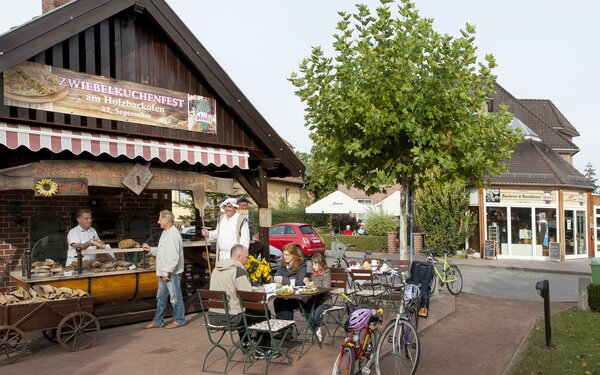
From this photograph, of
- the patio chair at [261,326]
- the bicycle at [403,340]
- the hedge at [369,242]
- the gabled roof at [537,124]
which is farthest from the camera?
the gabled roof at [537,124]

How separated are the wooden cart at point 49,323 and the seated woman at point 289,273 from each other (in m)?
2.59

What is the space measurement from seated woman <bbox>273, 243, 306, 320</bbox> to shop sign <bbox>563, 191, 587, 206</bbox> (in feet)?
65.0

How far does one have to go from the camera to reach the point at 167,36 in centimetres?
980

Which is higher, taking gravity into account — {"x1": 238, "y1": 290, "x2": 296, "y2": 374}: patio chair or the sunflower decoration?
the sunflower decoration

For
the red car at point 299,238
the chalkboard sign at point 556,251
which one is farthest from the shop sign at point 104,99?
the chalkboard sign at point 556,251

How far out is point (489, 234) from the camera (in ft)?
81.1

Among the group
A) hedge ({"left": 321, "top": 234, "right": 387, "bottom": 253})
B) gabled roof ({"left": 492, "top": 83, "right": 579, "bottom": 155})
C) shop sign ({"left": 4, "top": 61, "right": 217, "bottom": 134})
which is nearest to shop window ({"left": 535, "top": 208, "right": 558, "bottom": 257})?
gabled roof ({"left": 492, "top": 83, "right": 579, "bottom": 155})

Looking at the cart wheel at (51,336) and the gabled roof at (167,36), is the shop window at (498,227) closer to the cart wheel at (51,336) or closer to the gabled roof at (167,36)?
the gabled roof at (167,36)

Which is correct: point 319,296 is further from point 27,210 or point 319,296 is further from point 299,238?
point 299,238

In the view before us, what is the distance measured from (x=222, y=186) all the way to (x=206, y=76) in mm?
2127

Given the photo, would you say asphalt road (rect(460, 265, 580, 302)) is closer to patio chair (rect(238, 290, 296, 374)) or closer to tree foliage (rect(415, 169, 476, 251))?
tree foliage (rect(415, 169, 476, 251))

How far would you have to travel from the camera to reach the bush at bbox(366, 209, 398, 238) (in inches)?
1112

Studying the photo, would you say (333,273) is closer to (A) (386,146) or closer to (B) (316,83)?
(A) (386,146)

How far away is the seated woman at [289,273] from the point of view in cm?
766
